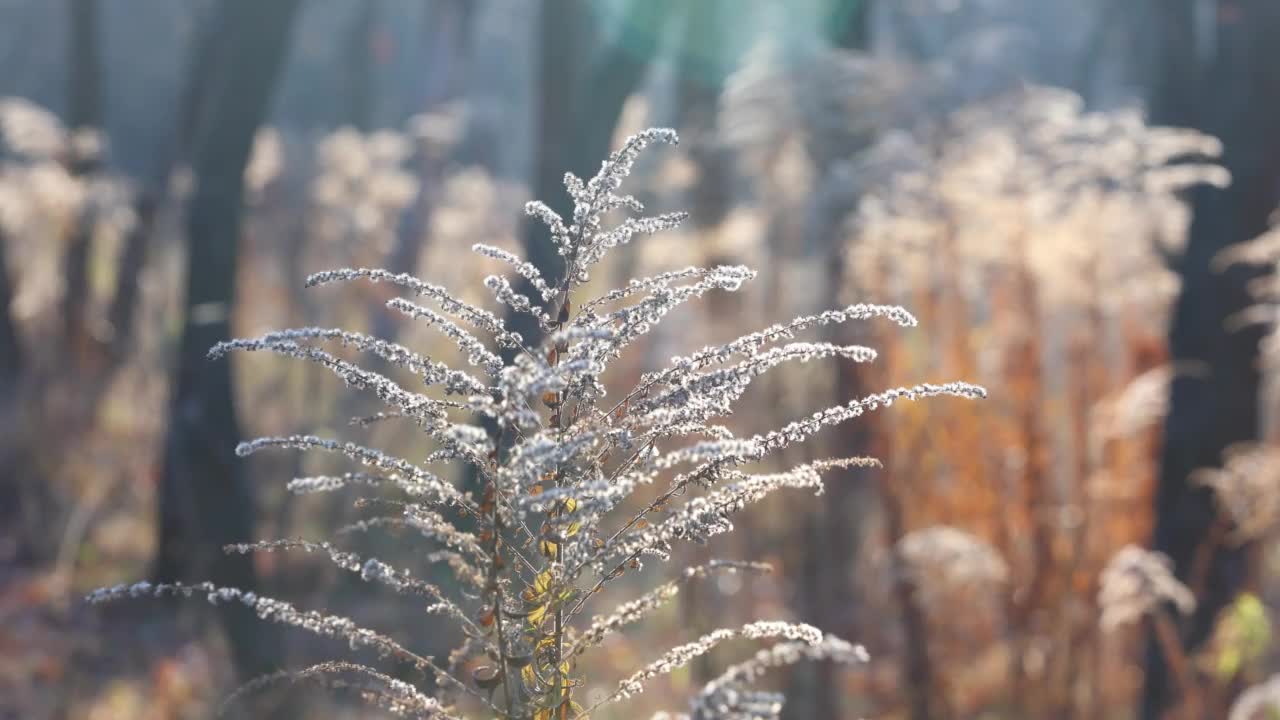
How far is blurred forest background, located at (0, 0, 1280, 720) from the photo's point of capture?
5.77m

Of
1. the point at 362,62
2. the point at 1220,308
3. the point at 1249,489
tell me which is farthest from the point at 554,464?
the point at 362,62

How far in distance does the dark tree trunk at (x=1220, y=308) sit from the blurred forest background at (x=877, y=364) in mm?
17

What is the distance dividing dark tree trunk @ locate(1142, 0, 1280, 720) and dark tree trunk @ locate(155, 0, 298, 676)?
4.88m

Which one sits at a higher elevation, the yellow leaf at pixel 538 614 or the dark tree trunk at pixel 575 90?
the dark tree trunk at pixel 575 90

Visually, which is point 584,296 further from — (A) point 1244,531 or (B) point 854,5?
(A) point 1244,531

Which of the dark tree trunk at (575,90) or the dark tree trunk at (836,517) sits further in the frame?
the dark tree trunk at (836,517)

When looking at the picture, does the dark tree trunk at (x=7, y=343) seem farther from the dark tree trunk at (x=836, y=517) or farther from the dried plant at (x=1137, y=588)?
the dried plant at (x=1137, y=588)

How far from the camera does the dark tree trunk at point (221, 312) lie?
20.5 ft

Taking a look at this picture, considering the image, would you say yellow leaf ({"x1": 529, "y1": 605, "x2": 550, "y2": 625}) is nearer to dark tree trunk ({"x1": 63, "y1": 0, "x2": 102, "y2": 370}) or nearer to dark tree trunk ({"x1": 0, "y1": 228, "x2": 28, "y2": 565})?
dark tree trunk ({"x1": 0, "y1": 228, "x2": 28, "y2": 565})

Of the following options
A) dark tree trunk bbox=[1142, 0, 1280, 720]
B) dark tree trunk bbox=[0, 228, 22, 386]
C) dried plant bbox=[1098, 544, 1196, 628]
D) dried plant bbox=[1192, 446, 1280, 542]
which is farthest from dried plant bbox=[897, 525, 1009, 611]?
dark tree trunk bbox=[0, 228, 22, 386]

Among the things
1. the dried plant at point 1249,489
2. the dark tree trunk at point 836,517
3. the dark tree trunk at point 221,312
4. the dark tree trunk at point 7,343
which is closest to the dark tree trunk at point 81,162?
the dark tree trunk at point 7,343

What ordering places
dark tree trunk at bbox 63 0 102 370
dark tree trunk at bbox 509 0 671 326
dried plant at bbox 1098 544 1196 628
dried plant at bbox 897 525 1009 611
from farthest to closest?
dark tree trunk at bbox 63 0 102 370 → dark tree trunk at bbox 509 0 671 326 → dried plant at bbox 897 525 1009 611 → dried plant at bbox 1098 544 1196 628

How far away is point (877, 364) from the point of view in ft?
20.7

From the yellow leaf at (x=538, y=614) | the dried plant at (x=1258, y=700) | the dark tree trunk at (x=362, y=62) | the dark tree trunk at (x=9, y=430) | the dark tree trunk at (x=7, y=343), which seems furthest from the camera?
the dark tree trunk at (x=362, y=62)
